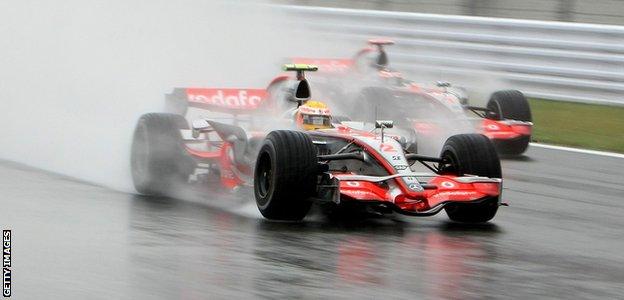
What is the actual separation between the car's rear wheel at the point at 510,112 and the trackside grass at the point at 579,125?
42.7 inches

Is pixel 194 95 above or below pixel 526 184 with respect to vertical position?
above

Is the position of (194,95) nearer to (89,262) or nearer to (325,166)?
(325,166)

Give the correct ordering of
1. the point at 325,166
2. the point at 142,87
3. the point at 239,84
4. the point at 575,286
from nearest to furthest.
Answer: the point at 575,286, the point at 325,166, the point at 142,87, the point at 239,84

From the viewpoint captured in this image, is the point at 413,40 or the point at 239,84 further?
the point at 413,40

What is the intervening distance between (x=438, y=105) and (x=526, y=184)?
2.50 meters

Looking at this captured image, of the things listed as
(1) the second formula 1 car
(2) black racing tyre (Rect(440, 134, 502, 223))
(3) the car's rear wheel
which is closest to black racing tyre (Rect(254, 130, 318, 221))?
(2) black racing tyre (Rect(440, 134, 502, 223))

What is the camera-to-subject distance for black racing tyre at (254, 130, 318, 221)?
9.20 meters

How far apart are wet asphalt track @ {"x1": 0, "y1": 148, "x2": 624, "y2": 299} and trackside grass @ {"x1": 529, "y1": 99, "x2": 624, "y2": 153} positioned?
14.6 feet

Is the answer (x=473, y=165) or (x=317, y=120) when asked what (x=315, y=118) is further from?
(x=473, y=165)

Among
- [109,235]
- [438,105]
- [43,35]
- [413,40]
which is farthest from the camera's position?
[413,40]

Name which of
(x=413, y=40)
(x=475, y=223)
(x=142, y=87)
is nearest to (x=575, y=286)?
(x=475, y=223)

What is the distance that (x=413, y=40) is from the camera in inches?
810

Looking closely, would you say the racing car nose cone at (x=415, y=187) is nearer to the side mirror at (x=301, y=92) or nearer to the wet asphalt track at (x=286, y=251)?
the wet asphalt track at (x=286, y=251)

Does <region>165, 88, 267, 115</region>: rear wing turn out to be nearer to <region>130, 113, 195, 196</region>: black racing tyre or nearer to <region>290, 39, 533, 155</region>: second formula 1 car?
<region>130, 113, 195, 196</region>: black racing tyre
